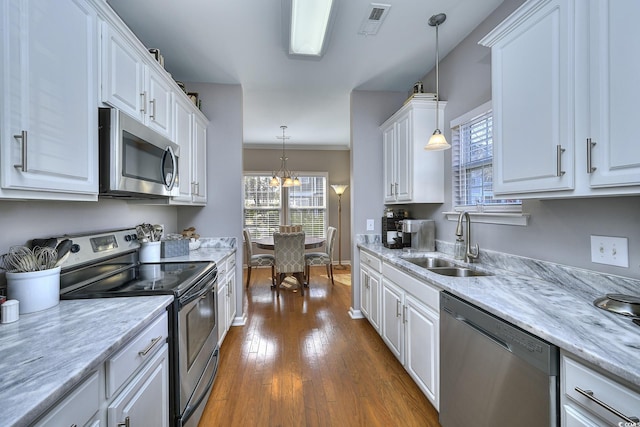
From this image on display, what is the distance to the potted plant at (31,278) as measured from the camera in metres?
1.05

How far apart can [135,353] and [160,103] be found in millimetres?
1694

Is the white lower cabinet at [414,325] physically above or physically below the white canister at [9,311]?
below

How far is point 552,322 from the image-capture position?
3.27ft

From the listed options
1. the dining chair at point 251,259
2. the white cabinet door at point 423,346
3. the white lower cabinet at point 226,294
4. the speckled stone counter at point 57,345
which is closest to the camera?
the speckled stone counter at point 57,345

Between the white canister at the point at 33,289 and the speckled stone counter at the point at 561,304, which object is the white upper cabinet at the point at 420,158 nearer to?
the speckled stone counter at the point at 561,304

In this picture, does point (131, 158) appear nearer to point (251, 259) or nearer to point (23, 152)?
point (23, 152)

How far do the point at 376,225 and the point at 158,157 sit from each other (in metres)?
2.36

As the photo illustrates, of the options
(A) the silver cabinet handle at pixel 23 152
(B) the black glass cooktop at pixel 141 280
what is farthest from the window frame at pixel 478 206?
(A) the silver cabinet handle at pixel 23 152

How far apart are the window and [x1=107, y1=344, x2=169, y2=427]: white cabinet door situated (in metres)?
5.05

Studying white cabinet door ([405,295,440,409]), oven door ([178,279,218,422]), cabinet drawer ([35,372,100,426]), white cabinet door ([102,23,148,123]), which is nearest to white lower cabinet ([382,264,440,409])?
white cabinet door ([405,295,440,409])

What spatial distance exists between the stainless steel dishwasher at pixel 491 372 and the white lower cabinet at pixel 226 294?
70.5 inches

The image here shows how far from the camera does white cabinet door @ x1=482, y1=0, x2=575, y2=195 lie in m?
1.16

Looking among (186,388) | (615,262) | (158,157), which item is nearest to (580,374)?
(615,262)

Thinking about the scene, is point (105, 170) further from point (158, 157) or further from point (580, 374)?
point (580, 374)
